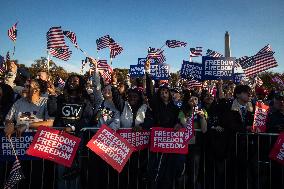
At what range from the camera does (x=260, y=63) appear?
440 inches

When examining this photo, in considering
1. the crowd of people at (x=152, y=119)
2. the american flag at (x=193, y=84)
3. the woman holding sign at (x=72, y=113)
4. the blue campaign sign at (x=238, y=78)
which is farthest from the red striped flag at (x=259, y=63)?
the woman holding sign at (x=72, y=113)

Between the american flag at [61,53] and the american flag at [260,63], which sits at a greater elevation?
the american flag at [61,53]

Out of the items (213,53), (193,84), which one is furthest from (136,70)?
(213,53)

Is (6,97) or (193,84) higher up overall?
(193,84)

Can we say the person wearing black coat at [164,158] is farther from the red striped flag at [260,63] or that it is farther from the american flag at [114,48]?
the american flag at [114,48]

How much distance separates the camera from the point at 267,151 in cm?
624

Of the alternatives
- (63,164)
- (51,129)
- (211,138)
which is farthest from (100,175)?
(211,138)

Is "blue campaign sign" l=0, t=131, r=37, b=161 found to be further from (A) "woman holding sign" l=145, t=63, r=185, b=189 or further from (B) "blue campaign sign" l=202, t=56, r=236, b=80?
(B) "blue campaign sign" l=202, t=56, r=236, b=80

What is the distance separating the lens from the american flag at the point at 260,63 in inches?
438

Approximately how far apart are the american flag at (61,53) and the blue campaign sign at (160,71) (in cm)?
421

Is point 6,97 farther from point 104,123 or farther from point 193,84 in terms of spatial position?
point 193,84

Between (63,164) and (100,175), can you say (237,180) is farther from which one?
(63,164)

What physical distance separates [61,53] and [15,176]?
987cm

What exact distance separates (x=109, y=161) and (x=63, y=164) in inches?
31.1
